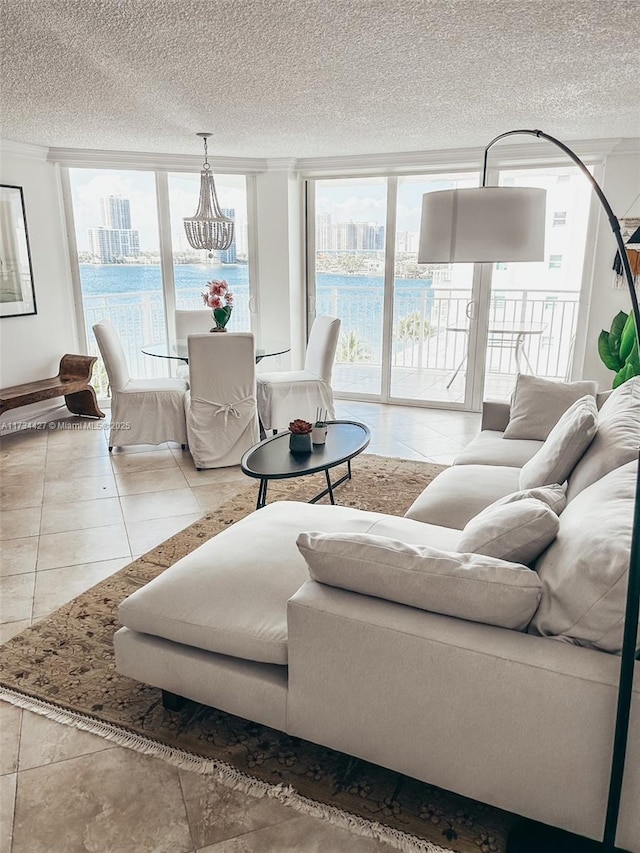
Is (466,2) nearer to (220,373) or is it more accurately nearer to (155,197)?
(220,373)

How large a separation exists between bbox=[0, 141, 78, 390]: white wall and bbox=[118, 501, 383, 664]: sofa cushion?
154 inches

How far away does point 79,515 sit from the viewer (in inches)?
142

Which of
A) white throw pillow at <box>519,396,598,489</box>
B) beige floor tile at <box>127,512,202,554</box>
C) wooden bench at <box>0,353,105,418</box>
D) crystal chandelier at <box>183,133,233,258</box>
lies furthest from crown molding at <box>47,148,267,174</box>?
white throw pillow at <box>519,396,598,489</box>

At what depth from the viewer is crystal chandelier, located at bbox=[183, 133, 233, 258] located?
4887mm

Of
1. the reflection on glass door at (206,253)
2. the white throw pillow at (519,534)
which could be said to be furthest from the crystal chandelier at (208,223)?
the white throw pillow at (519,534)

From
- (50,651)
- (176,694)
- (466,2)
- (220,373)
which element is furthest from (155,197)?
(176,694)

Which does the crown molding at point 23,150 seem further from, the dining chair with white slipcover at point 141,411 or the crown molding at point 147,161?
the dining chair with white slipcover at point 141,411

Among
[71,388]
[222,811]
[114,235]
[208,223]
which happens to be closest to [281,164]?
[208,223]

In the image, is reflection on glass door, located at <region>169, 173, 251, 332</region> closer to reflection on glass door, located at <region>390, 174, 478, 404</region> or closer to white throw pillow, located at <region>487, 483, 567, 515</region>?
reflection on glass door, located at <region>390, 174, 478, 404</region>

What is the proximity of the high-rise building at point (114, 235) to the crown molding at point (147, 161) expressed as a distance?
339mm

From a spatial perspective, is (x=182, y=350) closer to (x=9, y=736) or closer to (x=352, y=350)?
(x=352, y=350)

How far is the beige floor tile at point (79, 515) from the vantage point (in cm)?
345

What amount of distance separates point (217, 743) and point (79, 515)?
2.10 meters

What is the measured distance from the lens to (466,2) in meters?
2.22
